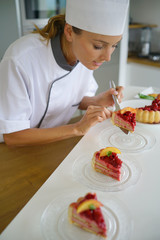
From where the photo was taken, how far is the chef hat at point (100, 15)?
1.07 meters

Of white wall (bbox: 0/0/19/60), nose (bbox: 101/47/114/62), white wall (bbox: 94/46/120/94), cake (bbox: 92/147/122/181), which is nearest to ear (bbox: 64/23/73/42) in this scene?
nose (bbox: 101/47/114/62)

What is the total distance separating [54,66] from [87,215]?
0.91 metres

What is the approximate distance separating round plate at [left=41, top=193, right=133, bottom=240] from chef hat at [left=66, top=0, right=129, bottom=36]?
2.45 feet

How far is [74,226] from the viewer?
668mm

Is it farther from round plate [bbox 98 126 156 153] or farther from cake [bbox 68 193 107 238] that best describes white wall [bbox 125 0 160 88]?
cake [bbox 68 193 107 238]

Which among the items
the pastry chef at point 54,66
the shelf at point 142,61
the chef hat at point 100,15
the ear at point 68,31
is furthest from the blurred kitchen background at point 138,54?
the chef hat at point 100,15

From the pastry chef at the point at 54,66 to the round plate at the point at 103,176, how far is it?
0.29 metres

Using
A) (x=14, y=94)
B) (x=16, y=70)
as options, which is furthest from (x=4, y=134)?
(x=16, y=70)

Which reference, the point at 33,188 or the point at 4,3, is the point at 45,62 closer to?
the point at 33,188

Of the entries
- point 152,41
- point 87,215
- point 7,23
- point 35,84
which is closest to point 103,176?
point 87,215

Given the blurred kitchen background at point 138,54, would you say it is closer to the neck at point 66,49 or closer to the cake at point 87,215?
the neck at point 66,49

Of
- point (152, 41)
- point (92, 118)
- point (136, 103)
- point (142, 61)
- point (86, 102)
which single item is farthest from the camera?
point (152, 41)

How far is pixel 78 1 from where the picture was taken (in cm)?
109

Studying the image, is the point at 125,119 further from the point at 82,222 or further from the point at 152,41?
the point at 152,41
